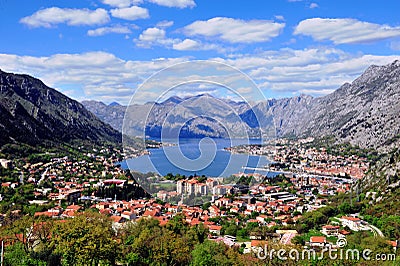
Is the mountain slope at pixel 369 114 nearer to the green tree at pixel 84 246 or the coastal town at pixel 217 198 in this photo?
the coastal town at pixel 217 198

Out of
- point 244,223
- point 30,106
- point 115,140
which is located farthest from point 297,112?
point 244,223

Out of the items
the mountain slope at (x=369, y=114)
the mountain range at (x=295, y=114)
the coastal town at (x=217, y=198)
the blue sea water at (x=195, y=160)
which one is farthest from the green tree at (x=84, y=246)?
the mountain slope at (x=369, y=114)

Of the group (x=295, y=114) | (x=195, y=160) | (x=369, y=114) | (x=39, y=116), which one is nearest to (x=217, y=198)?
(x=195, y=160)

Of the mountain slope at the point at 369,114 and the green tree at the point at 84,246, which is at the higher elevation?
the mountain slope at the point at 369,114

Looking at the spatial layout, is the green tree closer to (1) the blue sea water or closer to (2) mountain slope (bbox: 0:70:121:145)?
(1) the blue sea water

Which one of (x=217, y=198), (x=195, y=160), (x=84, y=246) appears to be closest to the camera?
(x=195, y=160)

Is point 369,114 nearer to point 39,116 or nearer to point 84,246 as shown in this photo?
point 39,116
